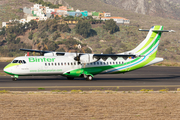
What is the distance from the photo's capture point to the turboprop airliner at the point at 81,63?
29.8 m

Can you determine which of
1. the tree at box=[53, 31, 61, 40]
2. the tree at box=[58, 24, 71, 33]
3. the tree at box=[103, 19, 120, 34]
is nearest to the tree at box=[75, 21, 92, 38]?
the tree at box=[58, 24, 71, 33]

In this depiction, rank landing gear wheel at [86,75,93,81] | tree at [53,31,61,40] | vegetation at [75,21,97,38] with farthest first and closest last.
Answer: vegetation at [75,21,97,38], tree at [53,31,61,40], landing gear wheel at [86,75,93,81]

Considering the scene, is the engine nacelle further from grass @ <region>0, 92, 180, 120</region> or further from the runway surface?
grass @ <region>0, 92, 180, 120</region>

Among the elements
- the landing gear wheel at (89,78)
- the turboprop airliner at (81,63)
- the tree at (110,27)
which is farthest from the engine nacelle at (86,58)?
the tree at (110,27)

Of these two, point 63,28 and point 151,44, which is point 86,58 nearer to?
point 151,44

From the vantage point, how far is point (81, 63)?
32312mm

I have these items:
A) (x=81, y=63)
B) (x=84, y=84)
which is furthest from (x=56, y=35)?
(x=84, y=84)

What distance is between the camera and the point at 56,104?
657 inches

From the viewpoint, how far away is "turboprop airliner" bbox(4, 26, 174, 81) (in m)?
29.8

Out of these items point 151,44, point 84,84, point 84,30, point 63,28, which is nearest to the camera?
point 84,84

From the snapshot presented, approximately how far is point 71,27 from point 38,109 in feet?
445

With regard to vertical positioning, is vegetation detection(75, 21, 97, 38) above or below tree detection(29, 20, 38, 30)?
below

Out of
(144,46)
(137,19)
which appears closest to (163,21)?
(137,19)

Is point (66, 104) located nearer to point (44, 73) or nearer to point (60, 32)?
point (44, 73)
